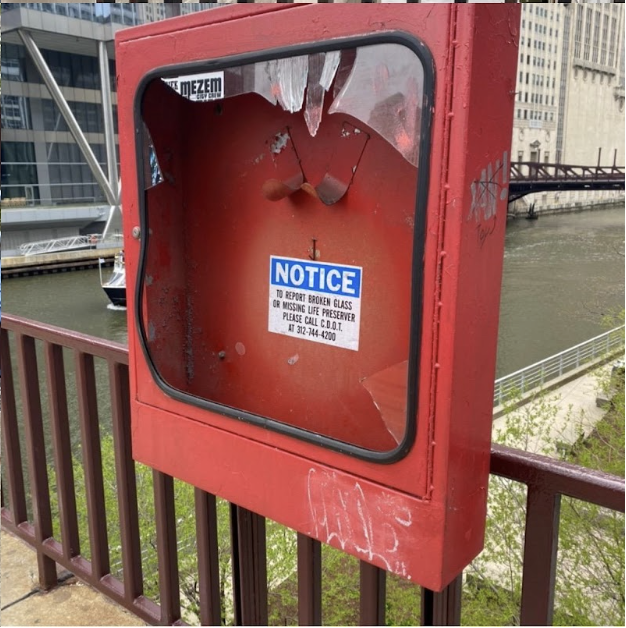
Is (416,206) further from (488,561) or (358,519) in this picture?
(488,561)

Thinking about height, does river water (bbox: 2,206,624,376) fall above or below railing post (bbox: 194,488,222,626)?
below

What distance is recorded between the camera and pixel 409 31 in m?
0.96

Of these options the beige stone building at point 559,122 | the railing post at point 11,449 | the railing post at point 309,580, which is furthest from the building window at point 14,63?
the railing post at point 309,580

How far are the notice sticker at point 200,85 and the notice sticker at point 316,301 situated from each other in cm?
34

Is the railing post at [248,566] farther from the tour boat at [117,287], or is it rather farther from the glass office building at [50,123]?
the glass office building at [50,123]

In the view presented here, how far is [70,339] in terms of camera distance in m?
1.87

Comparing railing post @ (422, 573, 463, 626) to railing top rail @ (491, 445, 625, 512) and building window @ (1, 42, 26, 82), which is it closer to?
railing top rail @ (491, 445, 625, 512)

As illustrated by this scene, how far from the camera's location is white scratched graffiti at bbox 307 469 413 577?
113 cm

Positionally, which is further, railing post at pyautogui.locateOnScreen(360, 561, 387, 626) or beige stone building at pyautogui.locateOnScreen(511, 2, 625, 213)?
beige stone building at pyautogui.locateOnScreen(511, 2, 625, 213)

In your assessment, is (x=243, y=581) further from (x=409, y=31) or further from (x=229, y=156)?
(x=409, y=31)

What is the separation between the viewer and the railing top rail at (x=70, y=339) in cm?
173

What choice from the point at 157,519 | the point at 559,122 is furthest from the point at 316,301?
the point at 559,122

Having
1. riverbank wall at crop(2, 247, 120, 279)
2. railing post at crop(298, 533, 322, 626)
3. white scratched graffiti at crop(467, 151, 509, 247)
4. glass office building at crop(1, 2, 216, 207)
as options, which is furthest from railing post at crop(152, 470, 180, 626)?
glass office building at crop(1, 2, 216, 207)

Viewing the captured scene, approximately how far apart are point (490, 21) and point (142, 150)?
747 mm
